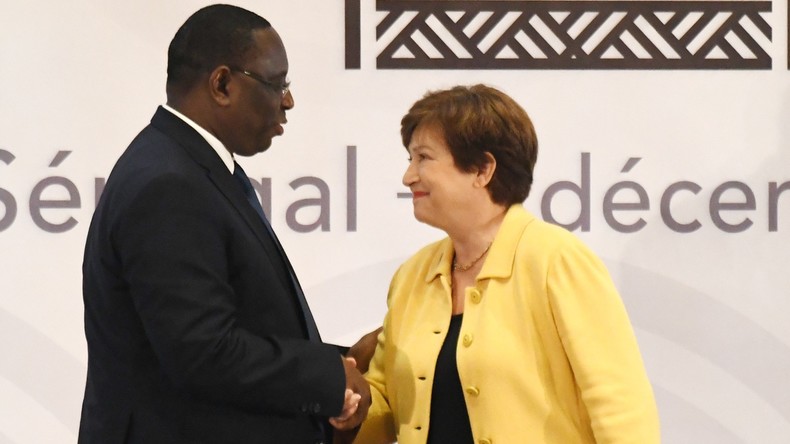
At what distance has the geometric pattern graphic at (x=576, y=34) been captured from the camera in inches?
139

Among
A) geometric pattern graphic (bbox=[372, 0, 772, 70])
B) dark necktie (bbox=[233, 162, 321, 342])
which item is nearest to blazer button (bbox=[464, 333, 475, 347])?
dark necktie (bbox=[233, 162, 321, 342])

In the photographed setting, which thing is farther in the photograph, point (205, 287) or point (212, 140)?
point (212, 140)

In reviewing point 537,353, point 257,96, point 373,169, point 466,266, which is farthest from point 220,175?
point 373,169

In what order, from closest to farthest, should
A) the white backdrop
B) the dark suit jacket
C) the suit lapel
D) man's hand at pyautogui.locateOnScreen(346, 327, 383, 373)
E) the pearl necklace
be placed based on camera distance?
the dark suit jacket < the suit lapel < the pearl necklace < man's hand at pyautogui.locateOnScreen(346, 327, 383, 373) < the white backdrop

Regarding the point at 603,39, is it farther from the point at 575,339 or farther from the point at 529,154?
the point at 575,339

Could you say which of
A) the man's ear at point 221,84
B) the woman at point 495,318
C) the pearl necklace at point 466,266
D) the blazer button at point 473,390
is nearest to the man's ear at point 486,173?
the woman at point 495,318

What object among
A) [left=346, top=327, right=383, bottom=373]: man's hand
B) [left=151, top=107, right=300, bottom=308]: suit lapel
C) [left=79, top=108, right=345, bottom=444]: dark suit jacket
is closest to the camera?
[left=79, top=108, right=345, bottom=444]: dark suit jacket

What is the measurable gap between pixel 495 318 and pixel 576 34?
1614mm

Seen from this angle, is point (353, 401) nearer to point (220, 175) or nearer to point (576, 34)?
point (220, 175)

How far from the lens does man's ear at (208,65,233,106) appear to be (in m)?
2.16

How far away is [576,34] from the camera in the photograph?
354cm

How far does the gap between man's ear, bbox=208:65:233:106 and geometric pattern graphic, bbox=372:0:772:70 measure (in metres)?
1.40

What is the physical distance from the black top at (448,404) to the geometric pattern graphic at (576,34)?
150 centimetres

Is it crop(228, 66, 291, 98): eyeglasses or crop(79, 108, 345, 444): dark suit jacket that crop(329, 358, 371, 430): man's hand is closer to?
crop(79, 108, 345, 444): dark suit jacket
